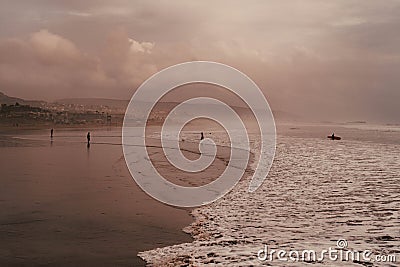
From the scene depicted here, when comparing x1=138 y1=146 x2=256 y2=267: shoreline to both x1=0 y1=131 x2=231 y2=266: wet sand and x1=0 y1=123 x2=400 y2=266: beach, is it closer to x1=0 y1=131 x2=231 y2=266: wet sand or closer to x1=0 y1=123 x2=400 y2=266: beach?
x1=0 y1=123 x2=400 y2=266: beach

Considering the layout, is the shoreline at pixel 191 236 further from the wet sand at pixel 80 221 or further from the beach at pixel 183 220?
the wet sand at pixel 80 221

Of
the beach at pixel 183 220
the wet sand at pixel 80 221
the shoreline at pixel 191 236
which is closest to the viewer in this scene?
the shoreline at pixel 191 236

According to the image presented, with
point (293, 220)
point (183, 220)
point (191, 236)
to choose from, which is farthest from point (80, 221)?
point (293, 220)

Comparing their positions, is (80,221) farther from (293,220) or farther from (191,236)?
(293,220)

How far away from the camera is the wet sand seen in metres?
9.67

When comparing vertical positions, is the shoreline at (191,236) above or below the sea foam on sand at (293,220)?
below

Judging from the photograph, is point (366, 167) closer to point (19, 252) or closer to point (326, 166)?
point (326, 166)

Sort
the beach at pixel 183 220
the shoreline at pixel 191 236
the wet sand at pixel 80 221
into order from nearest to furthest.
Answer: the shoreline at pixel 191 236
the wet sand at pixel 80 221
the beach at pixel 183 220

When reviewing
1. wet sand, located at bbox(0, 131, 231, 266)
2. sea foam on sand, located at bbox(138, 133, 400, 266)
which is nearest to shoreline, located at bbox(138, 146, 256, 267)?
sea foam on sand, located at bbox(138, 133, 400, 266)

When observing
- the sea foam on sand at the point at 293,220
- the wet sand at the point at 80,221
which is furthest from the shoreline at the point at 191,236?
the wet sand at the point at 80,221

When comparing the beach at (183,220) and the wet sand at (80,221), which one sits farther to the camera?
the beach at (183,220)

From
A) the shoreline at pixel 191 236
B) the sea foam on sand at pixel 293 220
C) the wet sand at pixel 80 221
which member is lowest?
the shoreline at pixel 191 236

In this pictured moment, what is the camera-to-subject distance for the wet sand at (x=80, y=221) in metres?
9.67

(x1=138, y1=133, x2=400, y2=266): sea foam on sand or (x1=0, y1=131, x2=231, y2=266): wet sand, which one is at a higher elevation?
(x1=138, y1=133, x2=400, y2=266): sea foam on sand
